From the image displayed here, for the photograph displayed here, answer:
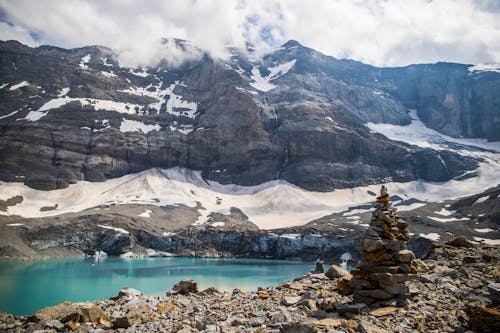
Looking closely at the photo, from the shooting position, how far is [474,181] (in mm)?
179625

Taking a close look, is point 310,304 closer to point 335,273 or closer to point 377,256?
point 377,256

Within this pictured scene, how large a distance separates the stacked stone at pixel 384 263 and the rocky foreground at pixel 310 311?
0.35 metres

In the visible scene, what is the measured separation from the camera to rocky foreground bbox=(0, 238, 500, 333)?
10008 millimetres

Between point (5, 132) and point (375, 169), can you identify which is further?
point (375, 169)

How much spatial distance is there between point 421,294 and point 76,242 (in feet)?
326

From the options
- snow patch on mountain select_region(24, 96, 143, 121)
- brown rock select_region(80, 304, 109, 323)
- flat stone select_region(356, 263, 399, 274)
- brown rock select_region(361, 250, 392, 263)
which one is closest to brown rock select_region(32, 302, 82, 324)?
brown rock select_region(80, 304, 109, 323)

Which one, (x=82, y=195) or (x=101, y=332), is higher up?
(x=82, y=195)

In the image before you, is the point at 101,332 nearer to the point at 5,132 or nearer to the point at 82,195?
the point at 82,195

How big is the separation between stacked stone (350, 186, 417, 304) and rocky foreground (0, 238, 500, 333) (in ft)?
1.15

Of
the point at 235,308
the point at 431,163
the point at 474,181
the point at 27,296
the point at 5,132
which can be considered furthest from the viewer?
the point at 431,163

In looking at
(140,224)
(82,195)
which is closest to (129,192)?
(82,195)

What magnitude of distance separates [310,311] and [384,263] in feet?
9.30

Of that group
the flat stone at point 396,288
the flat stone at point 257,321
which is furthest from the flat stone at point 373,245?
the flat stone at point 257,321

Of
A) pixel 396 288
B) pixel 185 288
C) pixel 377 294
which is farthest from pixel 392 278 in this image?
pixel 185 288
